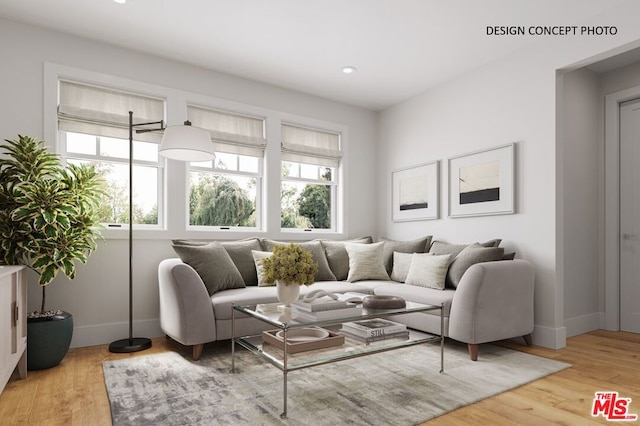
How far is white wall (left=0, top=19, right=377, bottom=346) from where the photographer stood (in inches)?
130

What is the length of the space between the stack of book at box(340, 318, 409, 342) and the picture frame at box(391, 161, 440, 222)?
2.34 metres

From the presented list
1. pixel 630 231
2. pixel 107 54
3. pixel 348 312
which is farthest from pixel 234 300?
pixel 630 231

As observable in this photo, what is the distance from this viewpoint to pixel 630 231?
13.2 ft

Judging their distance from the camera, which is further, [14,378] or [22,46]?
[22,46]

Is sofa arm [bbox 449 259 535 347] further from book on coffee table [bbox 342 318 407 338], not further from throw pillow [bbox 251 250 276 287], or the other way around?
throw pillow [bbox 251 250 276 287]

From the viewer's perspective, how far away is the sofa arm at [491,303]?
3.03 m

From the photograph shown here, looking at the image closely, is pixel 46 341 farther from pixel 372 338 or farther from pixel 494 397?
pixel 494 397

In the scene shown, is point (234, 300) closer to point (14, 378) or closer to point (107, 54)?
point (14, 378)

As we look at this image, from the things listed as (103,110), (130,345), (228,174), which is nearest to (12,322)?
(130,345)

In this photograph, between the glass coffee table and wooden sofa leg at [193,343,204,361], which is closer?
the glass coffee table

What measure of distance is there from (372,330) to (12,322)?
2.14 m

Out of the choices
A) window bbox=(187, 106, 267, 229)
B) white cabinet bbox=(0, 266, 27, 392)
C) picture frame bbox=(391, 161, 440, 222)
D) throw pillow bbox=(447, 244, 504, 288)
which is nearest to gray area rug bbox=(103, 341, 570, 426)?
white cabinet bbox=(0, 266, 27, 392)

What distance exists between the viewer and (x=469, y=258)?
350cm

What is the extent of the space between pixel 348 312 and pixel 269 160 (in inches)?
103
